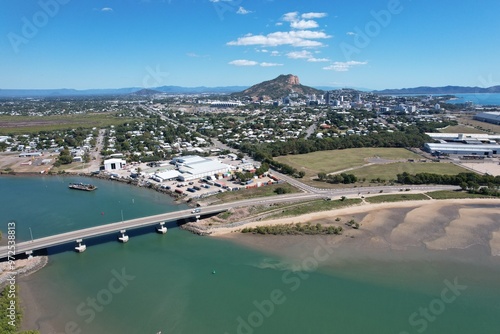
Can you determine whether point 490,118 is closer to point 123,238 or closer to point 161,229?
point 161,229

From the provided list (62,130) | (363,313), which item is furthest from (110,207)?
(62,130)

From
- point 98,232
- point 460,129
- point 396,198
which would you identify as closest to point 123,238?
point 98,232

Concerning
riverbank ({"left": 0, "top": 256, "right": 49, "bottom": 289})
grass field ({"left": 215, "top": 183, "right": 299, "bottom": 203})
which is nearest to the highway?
riverbank ({"left": 0, "top": 256, "right": 49, "bottom": 289})

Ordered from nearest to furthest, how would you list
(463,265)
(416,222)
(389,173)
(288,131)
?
1. (463,265)
2. (416,222)
3. (389,173)
4. (288,131)

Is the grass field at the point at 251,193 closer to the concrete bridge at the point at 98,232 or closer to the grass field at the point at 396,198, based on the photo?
the concrete bridge at the point at 98,232

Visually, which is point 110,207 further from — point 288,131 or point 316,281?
point 288,131

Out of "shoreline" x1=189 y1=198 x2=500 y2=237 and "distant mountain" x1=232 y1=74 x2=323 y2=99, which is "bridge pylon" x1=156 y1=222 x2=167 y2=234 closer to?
"shoreline" x1=189 y1=198 x2=500 y2=237

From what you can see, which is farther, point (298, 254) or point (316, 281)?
point (298, 254)

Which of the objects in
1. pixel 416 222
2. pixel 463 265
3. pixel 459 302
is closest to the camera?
pixel 459 302
